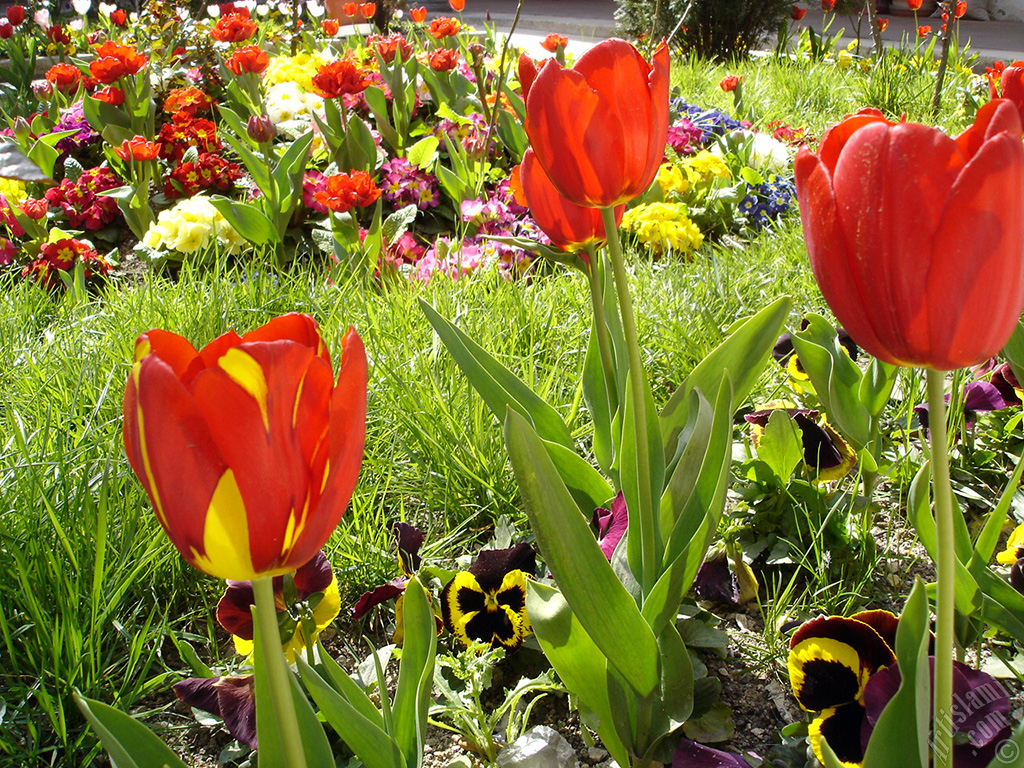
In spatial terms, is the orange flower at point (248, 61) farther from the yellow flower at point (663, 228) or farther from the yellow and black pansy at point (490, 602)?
the yellow and black pansy at point (490, 602)

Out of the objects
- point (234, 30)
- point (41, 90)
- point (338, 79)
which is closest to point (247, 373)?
point (338, 79)

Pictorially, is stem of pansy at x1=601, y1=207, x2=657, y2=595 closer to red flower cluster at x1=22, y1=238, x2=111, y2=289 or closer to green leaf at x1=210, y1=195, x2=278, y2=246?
green leaf at x1=210, y1=195, x2=278, y2=246

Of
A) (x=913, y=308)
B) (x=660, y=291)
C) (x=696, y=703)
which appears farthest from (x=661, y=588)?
(x=660, y=291)

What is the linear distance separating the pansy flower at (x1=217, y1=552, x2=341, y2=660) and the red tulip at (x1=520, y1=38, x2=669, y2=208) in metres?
0.55

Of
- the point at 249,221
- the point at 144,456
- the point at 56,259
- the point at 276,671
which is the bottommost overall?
the point at 56,259

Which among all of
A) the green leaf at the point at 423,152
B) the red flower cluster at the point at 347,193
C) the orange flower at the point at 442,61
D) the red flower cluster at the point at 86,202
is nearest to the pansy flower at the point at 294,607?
the red flower cluster at the point at 347,193

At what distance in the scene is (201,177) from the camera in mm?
3152

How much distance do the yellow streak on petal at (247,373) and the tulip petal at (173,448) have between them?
29mm

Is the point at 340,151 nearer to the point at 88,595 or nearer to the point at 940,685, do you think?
the point at 88,595

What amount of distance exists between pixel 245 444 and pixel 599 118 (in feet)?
1.38

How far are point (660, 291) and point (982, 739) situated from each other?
1.49m

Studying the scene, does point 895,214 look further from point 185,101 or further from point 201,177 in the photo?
point 185,101

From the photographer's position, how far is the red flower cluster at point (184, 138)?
3344mm

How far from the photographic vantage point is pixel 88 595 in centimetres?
110
